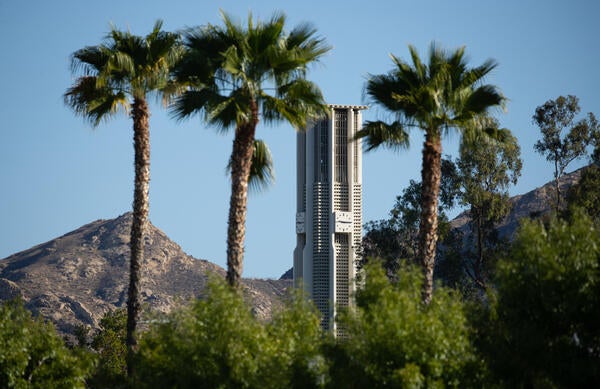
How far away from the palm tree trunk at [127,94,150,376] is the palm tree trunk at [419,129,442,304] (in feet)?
23.1

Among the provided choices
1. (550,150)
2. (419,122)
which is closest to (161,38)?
(419,122)

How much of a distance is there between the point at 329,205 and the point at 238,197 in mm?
71508

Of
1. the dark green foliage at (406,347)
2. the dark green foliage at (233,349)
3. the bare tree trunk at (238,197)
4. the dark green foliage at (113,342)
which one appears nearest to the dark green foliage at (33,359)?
the dark green foliage at (233,349)

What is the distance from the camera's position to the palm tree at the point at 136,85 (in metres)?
25.3

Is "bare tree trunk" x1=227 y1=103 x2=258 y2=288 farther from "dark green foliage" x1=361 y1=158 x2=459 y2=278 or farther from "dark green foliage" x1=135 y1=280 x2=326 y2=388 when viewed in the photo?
"dark green foliage" x1=361 y1=158 x2=459 y2=278

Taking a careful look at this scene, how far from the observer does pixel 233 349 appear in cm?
1942

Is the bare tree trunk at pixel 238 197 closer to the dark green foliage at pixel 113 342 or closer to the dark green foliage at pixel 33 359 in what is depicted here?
the dark green foliage at pixel 33 359

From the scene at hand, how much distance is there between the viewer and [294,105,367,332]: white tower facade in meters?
93.9

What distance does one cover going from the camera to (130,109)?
1044 inches

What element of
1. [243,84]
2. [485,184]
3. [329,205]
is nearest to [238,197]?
[243,84]

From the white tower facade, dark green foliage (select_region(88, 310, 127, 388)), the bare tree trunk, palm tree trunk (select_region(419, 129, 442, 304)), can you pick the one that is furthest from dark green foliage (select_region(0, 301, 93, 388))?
the white tower facade

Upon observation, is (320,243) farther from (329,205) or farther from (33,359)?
(33,359)

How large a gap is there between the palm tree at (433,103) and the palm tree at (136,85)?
18.7ft

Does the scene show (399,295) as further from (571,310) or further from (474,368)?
(571,310)
